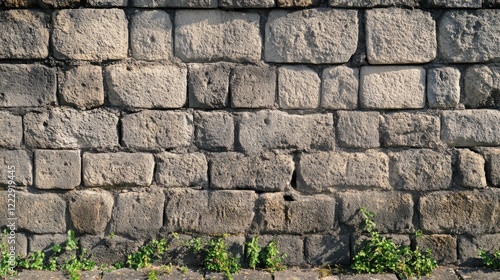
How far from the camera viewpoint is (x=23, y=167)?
4324 mm

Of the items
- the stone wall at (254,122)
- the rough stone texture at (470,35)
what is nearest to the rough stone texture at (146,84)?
the stone wall at (254,122)

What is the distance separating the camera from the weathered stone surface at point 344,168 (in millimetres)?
4332

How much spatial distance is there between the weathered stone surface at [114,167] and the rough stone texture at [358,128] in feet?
5.04

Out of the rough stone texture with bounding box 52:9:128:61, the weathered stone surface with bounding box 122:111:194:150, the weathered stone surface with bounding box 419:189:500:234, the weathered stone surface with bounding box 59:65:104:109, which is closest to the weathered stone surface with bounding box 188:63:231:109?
the weathered stone surface with bounding box 122:111:194:150

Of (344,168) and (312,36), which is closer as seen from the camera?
(312,36)

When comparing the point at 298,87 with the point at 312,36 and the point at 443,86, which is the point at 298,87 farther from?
the point at 443,86

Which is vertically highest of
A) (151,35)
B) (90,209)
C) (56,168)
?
(151,35)

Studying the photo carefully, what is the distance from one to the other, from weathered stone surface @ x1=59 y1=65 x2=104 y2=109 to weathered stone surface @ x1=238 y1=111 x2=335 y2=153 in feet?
3.78

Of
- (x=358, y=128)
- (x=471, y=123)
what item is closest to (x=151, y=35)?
(x=358, y=128)

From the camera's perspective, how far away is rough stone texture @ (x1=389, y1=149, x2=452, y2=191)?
4324mm

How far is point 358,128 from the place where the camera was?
4.31 m

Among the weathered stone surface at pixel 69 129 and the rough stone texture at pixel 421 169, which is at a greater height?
the weathered stone surface at pixel 69 129

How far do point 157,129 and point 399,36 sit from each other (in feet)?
6.63

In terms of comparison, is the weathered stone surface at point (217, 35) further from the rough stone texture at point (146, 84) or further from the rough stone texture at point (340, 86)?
the rough stone texture at point (340, 86)
